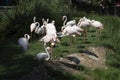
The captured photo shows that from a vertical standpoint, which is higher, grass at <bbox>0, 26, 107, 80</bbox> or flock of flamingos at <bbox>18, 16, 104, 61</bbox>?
flock of flamingos at <bbox>18, 16, 104, 61</bbox>

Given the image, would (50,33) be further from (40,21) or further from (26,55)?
(40,21)

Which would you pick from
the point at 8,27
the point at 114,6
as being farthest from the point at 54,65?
the point at 114,6

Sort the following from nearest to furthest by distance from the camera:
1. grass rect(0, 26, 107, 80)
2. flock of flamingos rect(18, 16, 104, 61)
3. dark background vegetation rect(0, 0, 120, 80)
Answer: grass rect(0, 26, 107, 80), flock of flamingos rect(18, 16, 104, 61), dark background vegetation rect(0, 0, 120, 80)

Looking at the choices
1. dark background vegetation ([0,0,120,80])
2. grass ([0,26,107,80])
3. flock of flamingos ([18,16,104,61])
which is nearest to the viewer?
grass ([0,26,107,80])

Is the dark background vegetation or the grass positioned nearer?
the grass

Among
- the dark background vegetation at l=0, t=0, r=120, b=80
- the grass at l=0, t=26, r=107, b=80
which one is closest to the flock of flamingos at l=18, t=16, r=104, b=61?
the grass at l=0, t=26, r=107, b=80

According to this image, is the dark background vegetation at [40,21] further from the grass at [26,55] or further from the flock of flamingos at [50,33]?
the flock of flamingos at [50,33]

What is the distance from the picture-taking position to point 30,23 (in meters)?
16.5

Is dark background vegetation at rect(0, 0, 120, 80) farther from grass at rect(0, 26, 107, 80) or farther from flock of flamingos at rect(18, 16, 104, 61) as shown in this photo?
flock of flamingos at rect(18, 16, 104, 61)

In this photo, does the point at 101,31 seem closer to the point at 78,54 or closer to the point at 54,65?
the point at 78,54

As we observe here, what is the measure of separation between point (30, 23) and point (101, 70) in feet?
16.2

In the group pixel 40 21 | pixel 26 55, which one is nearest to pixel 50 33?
pixel 26 55

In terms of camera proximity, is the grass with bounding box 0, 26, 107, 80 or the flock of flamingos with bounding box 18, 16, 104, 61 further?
the flock of flamingos with bounding box 18, 16, 104, 61

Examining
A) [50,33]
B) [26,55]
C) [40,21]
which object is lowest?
[26,55]
